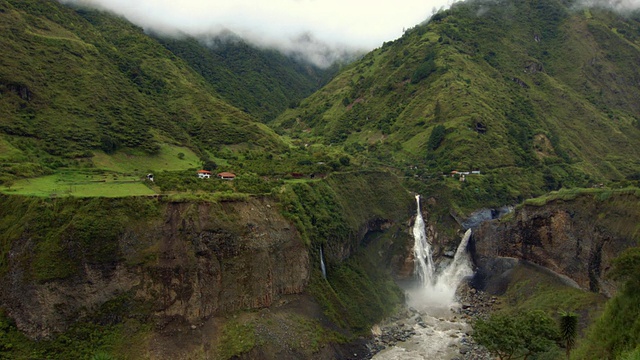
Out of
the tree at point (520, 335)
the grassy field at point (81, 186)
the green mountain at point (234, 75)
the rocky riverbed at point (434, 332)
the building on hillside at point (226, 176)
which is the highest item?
the green mountain at point (234, 75)

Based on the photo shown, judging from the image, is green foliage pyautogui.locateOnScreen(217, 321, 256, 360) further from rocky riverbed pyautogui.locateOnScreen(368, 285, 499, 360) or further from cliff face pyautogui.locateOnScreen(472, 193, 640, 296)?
cliff face pyautogui.locateOnScreen(472, 193, 640, 296)

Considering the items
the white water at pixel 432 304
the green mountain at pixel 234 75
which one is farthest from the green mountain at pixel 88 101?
the white water at pixel 432 304

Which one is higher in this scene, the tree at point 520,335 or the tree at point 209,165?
the tree at point 209,165

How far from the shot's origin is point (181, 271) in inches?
2068

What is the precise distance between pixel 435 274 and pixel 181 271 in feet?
161

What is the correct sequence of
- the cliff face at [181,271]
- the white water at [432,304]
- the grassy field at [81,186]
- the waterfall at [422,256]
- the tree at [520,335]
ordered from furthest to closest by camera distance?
the waterfall at [422,256] < the white water at [432,304] < the grassy field at [81,186] < the cliff face at [181,271] < the tree at [520,335]

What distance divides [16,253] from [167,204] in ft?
50.8

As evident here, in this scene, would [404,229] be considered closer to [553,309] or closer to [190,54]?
[553,309]

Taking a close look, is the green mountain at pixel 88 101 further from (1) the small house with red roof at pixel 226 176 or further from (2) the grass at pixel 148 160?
(1) the small house with red roof at pixel 226 176

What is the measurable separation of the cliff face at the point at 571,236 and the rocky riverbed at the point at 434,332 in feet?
29.9

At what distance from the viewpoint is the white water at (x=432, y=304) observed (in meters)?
61.2

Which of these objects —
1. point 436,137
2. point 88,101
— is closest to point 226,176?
point 88,101

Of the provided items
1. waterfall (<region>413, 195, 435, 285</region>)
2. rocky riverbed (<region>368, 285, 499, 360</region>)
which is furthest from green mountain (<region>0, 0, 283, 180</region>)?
rocky riverbed (<region>368, 285, 499, 360</region>)

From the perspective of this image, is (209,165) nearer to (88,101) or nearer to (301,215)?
(301,215)
